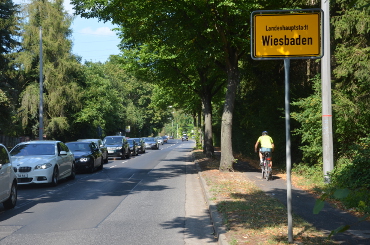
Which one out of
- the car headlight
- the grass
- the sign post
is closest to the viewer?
the sign post

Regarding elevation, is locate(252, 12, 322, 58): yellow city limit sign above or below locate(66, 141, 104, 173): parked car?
above

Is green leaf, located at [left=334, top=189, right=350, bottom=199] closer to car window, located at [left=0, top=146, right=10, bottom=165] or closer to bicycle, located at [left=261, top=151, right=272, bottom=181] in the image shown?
car window, located at [left=0, top=146, right=10, bottom=165]

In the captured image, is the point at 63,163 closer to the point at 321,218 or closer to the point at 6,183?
the point at 6,183

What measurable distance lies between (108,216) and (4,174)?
8.52 ft

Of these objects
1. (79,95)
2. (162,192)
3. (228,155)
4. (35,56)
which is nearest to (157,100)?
(79,95)

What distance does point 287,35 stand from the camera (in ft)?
20.6

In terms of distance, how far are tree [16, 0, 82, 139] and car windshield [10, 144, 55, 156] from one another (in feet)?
97.6

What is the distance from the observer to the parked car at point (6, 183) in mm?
9562

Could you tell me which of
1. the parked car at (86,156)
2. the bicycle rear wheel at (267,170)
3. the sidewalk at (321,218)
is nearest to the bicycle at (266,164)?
the bicycle rear wheel at (267,170)

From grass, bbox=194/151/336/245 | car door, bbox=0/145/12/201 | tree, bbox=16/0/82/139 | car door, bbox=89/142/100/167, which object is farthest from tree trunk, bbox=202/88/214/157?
tree, bbox=16/0/82/139

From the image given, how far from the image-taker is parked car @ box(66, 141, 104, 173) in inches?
792

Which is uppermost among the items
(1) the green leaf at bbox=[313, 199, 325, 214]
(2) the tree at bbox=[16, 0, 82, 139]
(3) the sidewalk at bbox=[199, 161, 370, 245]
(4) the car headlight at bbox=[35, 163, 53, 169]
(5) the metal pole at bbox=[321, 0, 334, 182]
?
(2) the tree at bbox=[16, 0, 82, 139]

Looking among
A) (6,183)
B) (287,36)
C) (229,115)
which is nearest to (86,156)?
(229,115)

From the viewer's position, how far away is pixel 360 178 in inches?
418
